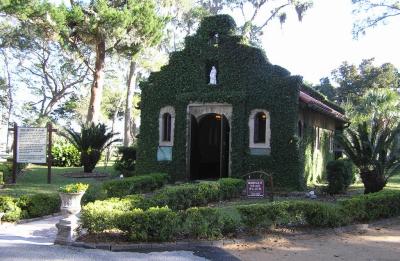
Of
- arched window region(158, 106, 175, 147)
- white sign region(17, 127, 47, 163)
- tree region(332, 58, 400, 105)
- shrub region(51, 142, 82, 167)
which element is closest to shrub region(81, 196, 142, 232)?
white sign region(17, 127, 47, 163)

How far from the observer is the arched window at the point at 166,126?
1950 cm

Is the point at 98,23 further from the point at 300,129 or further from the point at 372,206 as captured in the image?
the point at 372,206

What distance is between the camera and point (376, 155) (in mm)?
15031

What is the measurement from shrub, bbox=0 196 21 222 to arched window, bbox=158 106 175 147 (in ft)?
30.4

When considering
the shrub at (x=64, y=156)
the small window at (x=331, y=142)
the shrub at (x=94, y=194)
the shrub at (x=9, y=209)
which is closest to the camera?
the shrub at (x=9, y=209)

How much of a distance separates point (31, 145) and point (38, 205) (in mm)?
6385

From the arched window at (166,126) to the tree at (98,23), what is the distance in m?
8.02

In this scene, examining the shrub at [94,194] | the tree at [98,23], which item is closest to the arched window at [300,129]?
the shrub at [94,194]

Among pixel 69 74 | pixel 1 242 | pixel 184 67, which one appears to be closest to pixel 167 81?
pixel 184 67

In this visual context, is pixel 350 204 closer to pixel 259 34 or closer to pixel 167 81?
pixel 167 81

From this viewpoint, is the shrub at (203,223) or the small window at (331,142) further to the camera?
the small window at (331,142)

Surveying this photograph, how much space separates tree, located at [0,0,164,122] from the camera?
25125 millimetres

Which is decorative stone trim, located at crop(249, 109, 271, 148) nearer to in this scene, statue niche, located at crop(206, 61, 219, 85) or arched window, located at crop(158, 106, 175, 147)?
statue niche, located at crop(206, 61, 219, 85)

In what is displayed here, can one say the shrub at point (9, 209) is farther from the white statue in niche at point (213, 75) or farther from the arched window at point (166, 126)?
the white statue in niche at point (213, 75)
